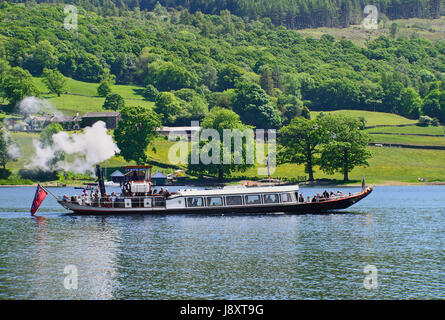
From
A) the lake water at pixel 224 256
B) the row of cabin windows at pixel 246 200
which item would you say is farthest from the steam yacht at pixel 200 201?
the lake water at pixel 224 256

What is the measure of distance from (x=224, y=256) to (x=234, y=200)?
41.5 meters

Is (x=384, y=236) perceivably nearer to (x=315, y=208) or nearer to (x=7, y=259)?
(x=315, y=208)

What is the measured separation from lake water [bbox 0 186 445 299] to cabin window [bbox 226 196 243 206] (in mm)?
3559

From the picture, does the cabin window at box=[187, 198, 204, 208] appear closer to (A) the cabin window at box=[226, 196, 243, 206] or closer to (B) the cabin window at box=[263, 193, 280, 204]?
(A) the cabin window at box=[226, 196, 243, 206]

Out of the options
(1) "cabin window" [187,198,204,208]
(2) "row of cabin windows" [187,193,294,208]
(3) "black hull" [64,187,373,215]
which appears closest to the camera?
(3) "black hull" [64,187,373,215]

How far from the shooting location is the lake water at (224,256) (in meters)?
56.7

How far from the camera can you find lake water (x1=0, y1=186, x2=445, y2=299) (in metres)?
56.7

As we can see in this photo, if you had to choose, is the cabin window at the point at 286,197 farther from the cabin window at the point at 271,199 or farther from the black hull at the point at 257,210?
the black hull at the point at 257,210

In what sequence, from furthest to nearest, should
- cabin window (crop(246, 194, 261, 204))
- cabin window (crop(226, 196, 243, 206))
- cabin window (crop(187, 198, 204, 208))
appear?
cabin window (crop(187, 198, 204, 208)) → cabin window (crop(246, 194, 261, 204)) → cabin window (crop(226, 196, 243, 206))

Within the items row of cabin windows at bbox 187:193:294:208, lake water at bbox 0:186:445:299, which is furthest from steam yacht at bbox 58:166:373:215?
lake water at bbox 0:186:445:299

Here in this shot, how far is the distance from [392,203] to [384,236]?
52.8 meters

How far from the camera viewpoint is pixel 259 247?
257ft

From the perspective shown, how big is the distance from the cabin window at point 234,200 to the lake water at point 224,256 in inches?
140
